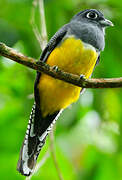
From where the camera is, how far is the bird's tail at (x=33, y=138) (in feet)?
15.4

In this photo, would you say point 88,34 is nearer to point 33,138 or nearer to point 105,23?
point 105,23

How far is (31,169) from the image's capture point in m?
4.62

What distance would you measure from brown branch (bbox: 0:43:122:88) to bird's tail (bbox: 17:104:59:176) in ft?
3.81

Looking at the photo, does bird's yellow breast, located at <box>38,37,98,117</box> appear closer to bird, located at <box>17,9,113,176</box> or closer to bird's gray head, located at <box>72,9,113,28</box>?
bird, located at <box>17,9,113,176</box>

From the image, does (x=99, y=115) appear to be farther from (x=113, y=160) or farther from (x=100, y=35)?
(x=100, y=35)

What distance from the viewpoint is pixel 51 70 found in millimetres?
3795

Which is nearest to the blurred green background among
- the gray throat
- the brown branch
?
the gray throat

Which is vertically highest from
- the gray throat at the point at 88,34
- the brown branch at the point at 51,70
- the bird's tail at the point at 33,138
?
the gray throat at the point at 88,34

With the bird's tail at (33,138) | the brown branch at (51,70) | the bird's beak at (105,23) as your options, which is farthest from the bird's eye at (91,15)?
the brown branch at (51,70)

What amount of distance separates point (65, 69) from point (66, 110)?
701 mm

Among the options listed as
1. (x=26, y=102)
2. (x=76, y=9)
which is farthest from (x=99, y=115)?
(x=76, y=9)

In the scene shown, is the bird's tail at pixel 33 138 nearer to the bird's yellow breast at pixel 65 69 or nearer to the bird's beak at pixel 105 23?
the bird's yellow breast at pixel 65 69

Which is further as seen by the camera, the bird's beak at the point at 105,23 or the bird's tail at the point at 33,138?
the bird's beak at the point at 105,23

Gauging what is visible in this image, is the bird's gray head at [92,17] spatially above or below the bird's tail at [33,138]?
above
